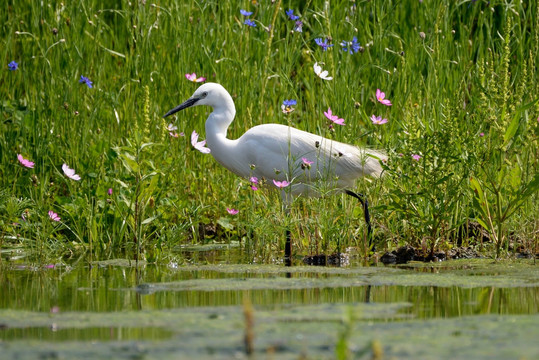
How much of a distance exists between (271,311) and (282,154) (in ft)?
9.21

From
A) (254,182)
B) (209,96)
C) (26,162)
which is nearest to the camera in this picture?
(254,182)

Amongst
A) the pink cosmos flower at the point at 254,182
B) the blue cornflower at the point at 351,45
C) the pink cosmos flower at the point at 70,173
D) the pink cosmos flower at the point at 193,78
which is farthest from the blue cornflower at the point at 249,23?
the pink cosmos flower at the point at 70,173

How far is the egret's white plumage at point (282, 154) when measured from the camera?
20.2 ft

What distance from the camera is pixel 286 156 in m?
6.19

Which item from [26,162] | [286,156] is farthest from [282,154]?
[26,162]

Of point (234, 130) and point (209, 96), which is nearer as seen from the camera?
point (209, 96)

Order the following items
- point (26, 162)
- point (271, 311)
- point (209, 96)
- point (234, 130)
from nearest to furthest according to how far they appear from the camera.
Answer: point (271, 311), point (26, 162), point (209, 96), point (234, 130)

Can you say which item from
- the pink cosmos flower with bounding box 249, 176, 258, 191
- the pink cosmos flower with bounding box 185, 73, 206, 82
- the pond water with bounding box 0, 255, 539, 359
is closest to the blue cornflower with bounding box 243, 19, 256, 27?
the pink cosmos flower with bounding box 185, 73, 206, 82

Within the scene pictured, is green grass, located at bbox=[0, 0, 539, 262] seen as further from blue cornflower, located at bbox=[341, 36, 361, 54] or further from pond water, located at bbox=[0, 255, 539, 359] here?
pond water, located at bbox=[0, 255, 539, 359]

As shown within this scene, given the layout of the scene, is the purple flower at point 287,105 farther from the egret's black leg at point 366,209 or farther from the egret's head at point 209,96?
the egret's black leg at point 366,209

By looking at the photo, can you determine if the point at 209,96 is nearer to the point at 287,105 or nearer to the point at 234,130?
the point at 287,105

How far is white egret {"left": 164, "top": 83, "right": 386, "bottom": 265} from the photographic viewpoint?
6152mm

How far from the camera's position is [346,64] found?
274 inches

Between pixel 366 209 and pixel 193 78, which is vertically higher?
pixel 193 78
